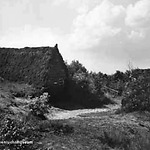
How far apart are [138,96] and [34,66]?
10266mm

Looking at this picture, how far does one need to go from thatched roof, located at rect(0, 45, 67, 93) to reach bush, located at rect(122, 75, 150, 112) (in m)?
7.13

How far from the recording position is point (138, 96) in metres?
16.9

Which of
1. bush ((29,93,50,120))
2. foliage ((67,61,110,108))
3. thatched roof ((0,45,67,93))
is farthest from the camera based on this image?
foliage ((67,61,110,108))

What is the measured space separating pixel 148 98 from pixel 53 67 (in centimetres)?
918

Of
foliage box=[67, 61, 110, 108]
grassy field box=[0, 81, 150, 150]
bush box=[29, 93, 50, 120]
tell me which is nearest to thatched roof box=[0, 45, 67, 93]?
foliage box=[67, 61, 110, 108]

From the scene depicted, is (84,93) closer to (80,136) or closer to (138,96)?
(138,96)

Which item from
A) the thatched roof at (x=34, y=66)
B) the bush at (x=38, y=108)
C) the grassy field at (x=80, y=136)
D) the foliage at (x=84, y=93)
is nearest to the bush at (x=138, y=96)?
the bush at (x=38, y=108)

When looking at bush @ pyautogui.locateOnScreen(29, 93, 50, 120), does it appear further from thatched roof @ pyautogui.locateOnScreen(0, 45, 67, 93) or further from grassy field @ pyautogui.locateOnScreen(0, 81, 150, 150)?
thatched roof @ pyautogui.locateOnScreen(0, 45, 67, 93)

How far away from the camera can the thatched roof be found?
23108mm

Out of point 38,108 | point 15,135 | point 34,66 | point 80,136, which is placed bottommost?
point 80,136

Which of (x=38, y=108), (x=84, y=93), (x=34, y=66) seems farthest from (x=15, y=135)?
(x=84, y=93)

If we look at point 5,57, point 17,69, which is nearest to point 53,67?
point 17,69

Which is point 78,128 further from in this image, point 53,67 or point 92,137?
point 53,67

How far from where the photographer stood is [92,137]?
949cm
